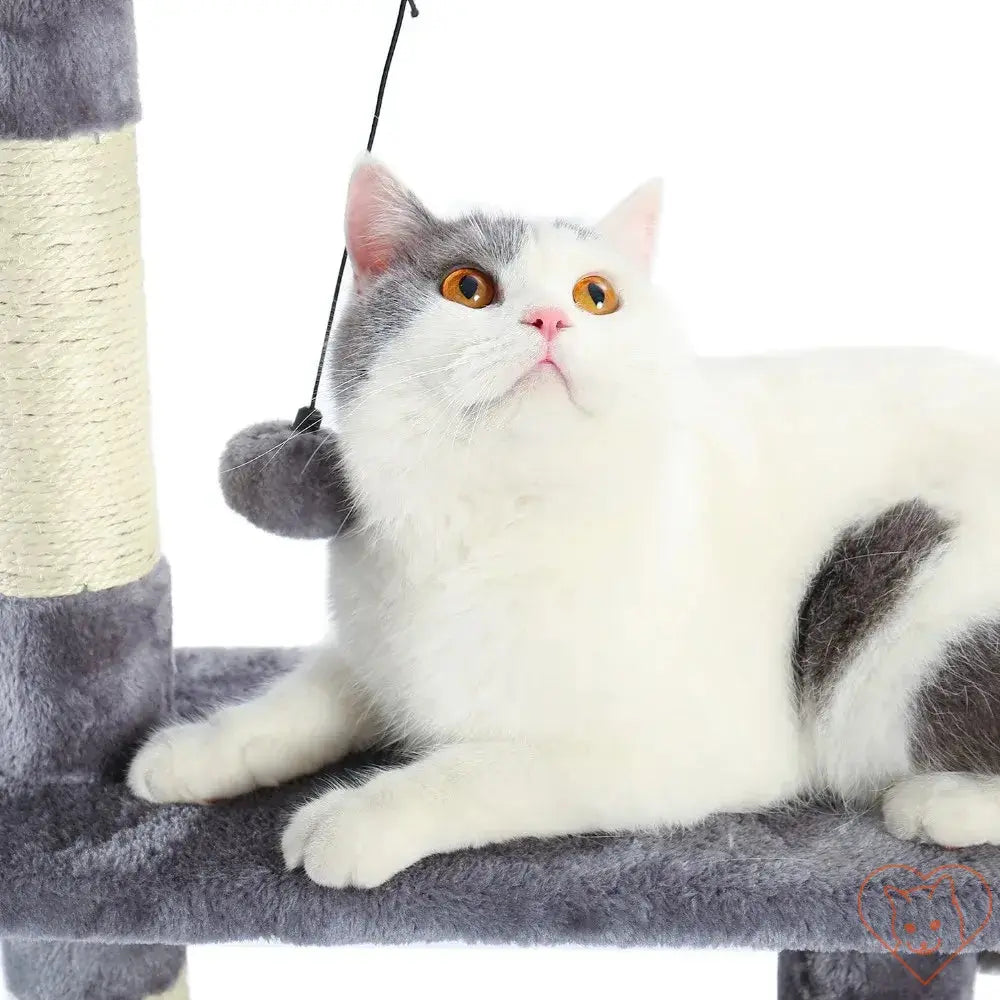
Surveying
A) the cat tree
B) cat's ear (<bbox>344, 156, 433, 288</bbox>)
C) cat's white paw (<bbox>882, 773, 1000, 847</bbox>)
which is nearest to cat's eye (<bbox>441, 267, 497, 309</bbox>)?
cat's ear (<bbox>344, 156, 433, 288</bbox>)

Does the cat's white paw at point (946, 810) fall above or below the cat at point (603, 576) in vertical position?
below

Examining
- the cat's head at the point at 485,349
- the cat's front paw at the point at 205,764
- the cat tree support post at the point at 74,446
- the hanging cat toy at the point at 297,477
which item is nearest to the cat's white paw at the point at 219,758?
the cat's front paw at the point at 205,764

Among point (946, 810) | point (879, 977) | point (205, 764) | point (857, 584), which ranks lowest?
point (879, 977)

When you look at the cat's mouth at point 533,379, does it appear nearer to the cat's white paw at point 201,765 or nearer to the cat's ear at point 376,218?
the cat's ear at point 376,218

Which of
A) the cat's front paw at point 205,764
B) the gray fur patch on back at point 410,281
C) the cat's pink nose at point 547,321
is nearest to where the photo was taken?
the cat's pink nose at point 547,321

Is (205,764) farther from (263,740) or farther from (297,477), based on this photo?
(297,477)

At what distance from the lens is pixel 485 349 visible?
1.30m

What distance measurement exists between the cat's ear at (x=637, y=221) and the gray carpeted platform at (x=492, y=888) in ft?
2.03

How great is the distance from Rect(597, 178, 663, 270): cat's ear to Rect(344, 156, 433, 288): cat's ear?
20 cm

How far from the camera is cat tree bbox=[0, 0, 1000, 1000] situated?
1.32m

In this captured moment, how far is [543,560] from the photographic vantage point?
1.41 metres

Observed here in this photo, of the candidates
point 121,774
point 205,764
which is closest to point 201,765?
point 205,764

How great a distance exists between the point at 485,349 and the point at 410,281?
17 cm

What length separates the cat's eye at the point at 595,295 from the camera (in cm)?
139
